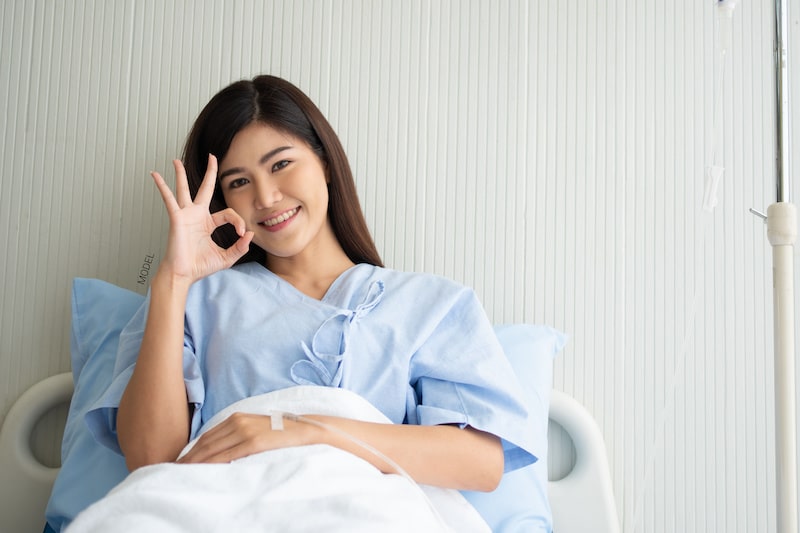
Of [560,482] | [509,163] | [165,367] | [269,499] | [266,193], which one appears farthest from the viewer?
[509,163]

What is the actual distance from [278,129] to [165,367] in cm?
42

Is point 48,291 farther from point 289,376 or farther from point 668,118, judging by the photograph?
point 668,118

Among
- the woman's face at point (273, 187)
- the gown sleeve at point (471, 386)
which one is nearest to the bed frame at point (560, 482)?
the gown sleeve at point (471, 386)

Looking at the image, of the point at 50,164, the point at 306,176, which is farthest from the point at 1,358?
the point at 306,176

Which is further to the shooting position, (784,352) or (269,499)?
(784,352)

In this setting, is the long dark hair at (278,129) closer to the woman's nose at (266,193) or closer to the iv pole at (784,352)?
the woman's nose at (266,193)

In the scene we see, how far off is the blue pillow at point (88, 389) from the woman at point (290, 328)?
0.10 metres

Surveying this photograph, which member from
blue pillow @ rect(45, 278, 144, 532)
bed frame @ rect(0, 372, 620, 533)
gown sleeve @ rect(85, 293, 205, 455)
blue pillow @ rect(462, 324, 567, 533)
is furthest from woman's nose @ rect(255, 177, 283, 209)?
bed frame @ rect(0, 372, 620, 533)

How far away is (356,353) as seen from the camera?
3.35 ft

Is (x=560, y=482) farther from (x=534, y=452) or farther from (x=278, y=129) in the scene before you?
(x=278, y=129)

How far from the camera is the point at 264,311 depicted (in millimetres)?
1072

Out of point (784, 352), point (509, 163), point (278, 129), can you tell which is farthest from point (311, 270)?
point (784, 352)

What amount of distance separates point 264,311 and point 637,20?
92 cm

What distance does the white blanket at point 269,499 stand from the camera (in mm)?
685
